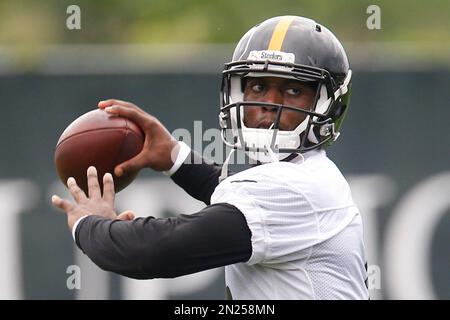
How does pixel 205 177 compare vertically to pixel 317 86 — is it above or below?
below

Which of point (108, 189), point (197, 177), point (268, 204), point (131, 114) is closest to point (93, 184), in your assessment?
point (108, 189)

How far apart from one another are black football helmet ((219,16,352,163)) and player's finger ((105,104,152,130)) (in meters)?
0.34

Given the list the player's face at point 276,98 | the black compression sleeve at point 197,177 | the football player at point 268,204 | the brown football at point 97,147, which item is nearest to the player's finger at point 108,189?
the football player at point 268,204

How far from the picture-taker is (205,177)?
472 cm

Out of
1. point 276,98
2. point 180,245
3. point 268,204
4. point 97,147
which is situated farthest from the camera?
point 97,147

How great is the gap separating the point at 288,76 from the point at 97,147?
2.62 feet

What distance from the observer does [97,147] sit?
4.20m

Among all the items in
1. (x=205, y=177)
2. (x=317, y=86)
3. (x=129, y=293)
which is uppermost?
(x=317, y=86)

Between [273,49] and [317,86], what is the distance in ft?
0.72

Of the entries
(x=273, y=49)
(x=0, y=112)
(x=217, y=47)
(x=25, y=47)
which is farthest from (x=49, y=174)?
(x=273, y=49)

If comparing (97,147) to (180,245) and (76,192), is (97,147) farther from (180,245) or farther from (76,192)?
(180,245)

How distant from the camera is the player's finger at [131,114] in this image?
168 inches
